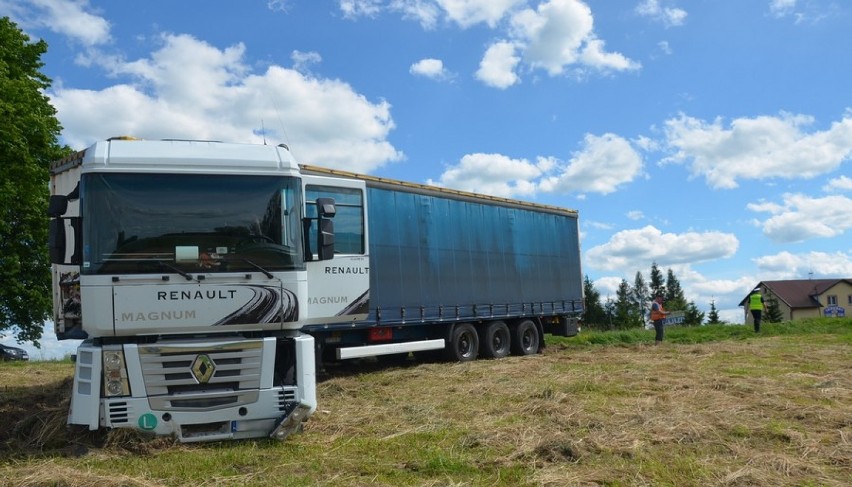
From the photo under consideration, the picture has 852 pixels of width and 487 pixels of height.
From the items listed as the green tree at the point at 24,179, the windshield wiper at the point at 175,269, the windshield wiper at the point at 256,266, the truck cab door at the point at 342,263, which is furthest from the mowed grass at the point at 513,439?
the green tree at the point at 24,179

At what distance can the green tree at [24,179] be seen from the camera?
Result: 804 inches

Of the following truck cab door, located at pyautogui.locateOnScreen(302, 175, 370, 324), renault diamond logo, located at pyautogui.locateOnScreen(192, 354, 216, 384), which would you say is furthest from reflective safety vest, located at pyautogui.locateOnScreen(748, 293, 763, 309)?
renault diamond logo, located at pyautogui.locateOnScreen(192, 354, 216, 384)

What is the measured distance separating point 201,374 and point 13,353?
21320 mm

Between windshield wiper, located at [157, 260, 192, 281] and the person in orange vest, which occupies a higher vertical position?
windshield wiper, located at [157, 260, 192, 281]

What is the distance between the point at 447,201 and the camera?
13906 mm

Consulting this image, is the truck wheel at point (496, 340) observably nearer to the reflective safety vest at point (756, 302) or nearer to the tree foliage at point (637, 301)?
the reflective safety vest at point (756, 302)

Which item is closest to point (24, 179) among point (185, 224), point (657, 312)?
point (185, 224)

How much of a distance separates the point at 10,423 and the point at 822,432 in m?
8.25

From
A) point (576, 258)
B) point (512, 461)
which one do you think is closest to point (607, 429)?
point (512, 461)

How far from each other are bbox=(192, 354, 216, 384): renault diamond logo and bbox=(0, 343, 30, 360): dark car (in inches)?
802

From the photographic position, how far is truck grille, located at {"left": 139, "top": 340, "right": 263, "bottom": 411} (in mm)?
6535

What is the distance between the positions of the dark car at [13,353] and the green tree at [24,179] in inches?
25.6

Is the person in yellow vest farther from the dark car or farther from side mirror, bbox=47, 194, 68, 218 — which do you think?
the dark car

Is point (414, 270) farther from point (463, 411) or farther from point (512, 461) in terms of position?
point (512, 461)
